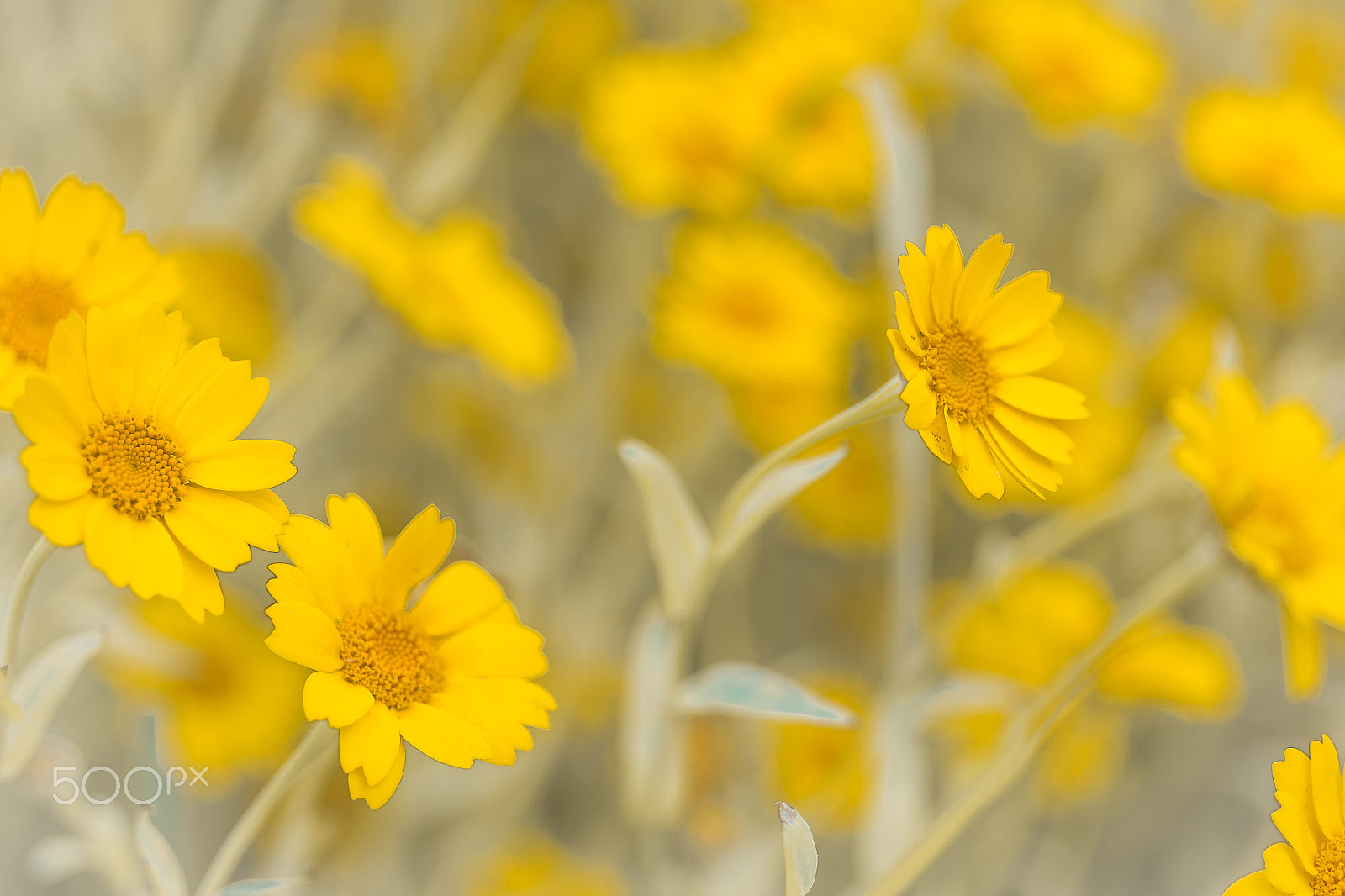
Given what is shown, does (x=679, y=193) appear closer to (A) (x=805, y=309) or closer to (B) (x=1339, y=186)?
(A) (x=805, y=309)

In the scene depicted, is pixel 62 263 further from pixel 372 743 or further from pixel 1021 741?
pixel 1021 741

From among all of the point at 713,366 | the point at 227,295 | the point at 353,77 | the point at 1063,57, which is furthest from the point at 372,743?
the point at 1063,57

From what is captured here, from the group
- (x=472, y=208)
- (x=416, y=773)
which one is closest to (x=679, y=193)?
(x=472, y=208)

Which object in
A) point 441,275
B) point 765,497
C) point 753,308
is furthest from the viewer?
point 753,308

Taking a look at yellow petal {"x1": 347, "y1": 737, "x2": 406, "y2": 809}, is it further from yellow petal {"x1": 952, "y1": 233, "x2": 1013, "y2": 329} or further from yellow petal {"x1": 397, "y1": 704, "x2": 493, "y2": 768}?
yellow petal {"x1": 952, "y1": 233, "x2": 1013, "y2": 329}

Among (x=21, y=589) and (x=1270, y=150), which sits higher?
(x=1270, y=150)

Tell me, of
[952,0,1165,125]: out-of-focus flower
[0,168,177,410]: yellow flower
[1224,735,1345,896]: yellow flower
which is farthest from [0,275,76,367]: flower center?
[952,0,1165,125]: out-of-focus flower
